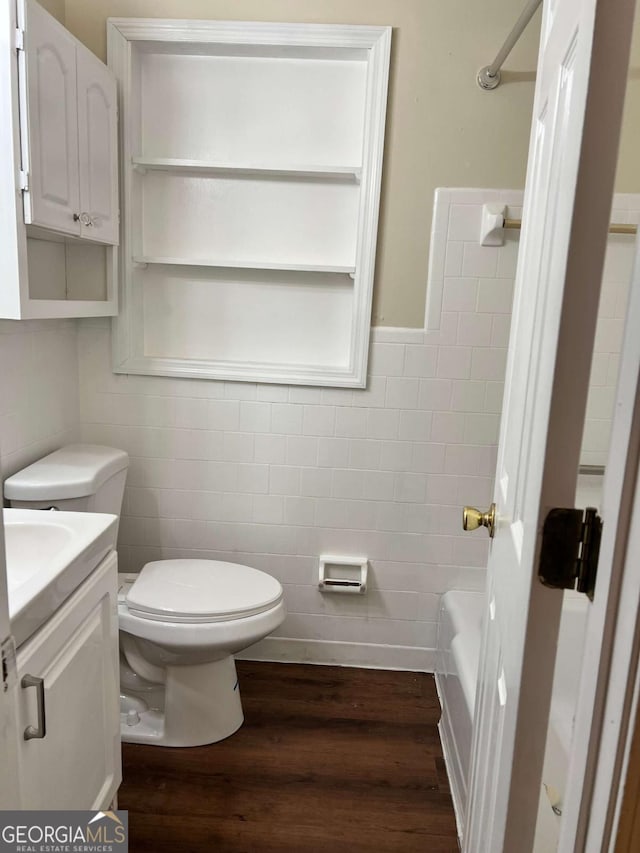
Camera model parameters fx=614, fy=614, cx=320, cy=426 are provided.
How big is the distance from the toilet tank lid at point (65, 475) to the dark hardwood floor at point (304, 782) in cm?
86

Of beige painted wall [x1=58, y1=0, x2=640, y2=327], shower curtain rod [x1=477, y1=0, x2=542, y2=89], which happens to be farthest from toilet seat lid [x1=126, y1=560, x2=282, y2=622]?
shower curtain rod [x1=477, y1=0, x2=542, y2=89]

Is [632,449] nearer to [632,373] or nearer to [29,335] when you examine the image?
Answer: [632,373]

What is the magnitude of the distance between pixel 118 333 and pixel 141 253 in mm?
310

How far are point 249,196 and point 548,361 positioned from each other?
1.85 m

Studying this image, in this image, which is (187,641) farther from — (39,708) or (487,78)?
(487,78)

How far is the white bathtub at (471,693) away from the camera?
45.0 inches

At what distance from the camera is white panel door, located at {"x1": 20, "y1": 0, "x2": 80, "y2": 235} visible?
1.53m

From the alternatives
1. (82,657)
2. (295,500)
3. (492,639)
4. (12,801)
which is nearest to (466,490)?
(295,500)

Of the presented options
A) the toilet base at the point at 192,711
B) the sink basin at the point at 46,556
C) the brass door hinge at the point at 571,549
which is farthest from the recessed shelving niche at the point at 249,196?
the brass door hinge at the point at 571,549

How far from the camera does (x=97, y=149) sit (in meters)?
1.92

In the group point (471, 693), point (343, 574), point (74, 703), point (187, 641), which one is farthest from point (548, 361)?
point (343, 574)

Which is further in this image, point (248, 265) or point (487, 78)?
point (248, 265)

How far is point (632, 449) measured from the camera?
1.84 ft

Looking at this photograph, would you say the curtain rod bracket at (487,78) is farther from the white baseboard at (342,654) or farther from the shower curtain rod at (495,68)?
the white baseboard at (342,654)
